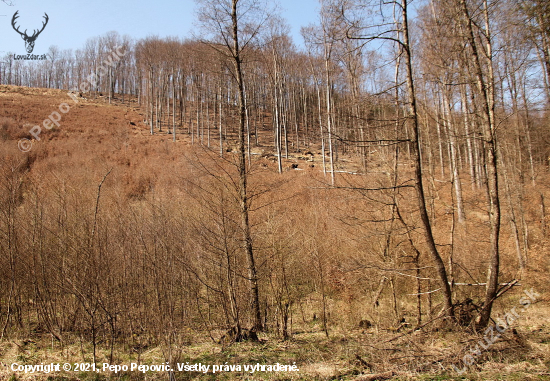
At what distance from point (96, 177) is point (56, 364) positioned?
41.5ft

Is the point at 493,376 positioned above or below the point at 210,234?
below

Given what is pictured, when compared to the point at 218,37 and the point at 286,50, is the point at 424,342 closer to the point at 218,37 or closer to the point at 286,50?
the point at 218,37

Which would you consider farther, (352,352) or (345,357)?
(352,352)

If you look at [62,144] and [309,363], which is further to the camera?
[62,144]

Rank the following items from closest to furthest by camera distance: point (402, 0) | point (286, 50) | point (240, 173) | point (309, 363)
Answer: point (309, 363)
point (402, 0)
point (240, 173)
point (286, 50)

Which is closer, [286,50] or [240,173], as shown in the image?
[240,173]

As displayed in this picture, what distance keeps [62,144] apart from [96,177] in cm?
1038

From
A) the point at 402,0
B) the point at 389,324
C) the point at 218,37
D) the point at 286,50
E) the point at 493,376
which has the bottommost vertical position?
the point at 389,324

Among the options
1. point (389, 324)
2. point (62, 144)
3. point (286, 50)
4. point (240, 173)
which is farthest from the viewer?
point (286, 50)

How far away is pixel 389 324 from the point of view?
887 centimetres

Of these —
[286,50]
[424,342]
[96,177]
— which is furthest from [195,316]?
[286,50]

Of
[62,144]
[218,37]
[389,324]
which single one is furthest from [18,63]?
[389,324]

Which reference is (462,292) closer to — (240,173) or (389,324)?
(389,324)

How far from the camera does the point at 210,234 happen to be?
753 cm
